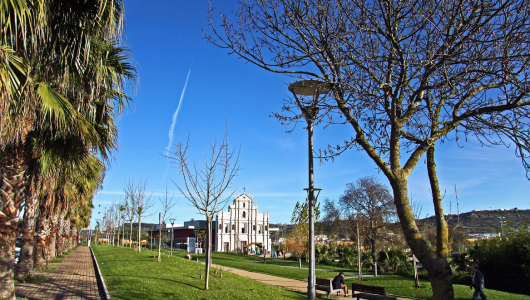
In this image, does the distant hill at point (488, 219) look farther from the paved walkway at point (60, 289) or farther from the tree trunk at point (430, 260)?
the paved walkway at point (60, 289)

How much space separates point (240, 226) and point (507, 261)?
187 ft

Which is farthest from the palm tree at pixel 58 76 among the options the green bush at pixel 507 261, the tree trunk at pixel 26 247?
the green bush at pixel 507 261

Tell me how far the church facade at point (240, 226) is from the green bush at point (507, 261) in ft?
168

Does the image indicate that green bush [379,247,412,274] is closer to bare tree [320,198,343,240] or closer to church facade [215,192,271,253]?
bare tree [320,198,343,240]

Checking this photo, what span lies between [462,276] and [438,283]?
18113mm

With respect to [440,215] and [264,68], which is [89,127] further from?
[440,215]

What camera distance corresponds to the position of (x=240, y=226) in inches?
2822

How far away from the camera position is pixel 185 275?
15586 millimetres

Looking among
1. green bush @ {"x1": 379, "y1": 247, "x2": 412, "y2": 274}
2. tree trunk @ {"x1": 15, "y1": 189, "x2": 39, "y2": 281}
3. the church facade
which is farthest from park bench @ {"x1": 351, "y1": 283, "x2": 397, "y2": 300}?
the church facade

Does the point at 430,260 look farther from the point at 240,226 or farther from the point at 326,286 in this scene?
the point at 240,226

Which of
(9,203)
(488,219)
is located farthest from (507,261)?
(488,219)

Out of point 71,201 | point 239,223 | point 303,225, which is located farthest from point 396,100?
point 239,223

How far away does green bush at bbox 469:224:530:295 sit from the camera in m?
17.1

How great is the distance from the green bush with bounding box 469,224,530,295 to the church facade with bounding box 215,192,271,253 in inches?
2020
